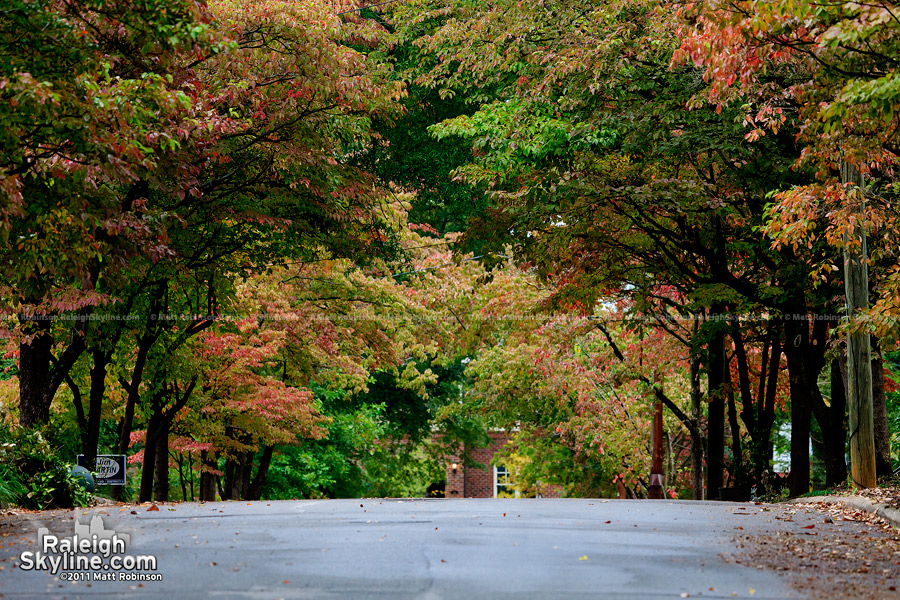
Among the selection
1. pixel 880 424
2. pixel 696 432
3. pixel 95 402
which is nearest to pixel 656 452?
pixel 696 432

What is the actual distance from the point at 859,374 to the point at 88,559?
11363 millimetres

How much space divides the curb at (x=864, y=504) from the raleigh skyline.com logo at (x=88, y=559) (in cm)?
766

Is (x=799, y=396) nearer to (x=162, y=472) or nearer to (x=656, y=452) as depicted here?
(x=656, y=452)

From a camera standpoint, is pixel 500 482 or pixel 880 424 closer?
pixel 880 424

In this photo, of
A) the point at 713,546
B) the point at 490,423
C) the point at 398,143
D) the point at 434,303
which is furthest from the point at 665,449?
the point at 713,546

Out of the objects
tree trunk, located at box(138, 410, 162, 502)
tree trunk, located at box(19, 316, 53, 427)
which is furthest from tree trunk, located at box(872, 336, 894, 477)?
tree trunk, located at box(138, 410, 162, 502)

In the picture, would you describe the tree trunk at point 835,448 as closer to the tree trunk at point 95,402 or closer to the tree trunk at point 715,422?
the tree trunk at point 715,422

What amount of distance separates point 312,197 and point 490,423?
19.3 metres

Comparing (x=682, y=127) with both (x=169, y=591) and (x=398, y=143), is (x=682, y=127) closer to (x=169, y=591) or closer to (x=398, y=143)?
(x=398, y=143)

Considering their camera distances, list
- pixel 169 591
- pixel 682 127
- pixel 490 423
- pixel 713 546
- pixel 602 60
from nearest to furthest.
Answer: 1. pixel 169 591
2. pixel 713 546
3. pixel 602 60
4. pixel 682 127
5. pixel 490 423

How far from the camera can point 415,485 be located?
49.6 meters

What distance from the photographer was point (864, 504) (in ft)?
42.9

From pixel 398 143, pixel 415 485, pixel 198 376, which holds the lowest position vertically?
pixel 415 485

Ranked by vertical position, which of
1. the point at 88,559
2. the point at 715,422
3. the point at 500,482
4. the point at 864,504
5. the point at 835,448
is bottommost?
the point at 500,482
